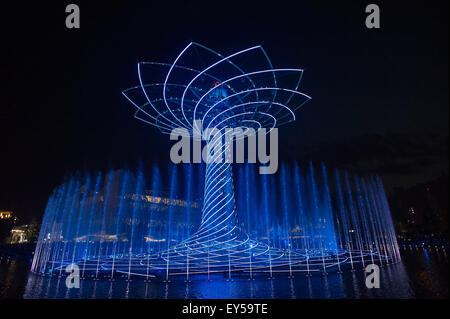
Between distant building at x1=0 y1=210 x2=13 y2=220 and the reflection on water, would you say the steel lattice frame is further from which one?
distant building at x1=0 y1=210 x2=13 y2=220

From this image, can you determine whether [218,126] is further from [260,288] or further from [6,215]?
[6,215]

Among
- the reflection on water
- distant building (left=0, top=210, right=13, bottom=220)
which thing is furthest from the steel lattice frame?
distant building (left=0, top=210, right=13, bottom=220)

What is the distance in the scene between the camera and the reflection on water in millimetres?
11570

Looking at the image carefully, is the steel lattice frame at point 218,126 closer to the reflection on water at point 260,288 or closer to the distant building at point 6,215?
the reflection on water at point 260,288

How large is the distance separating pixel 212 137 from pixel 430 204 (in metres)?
63.9

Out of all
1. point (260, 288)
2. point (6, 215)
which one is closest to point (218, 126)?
point (260, 288)

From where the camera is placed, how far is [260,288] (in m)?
12.7

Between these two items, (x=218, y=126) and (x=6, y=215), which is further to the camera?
(x=6, y=215)

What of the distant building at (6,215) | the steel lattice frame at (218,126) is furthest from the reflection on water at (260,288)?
the distant building at (6,215)

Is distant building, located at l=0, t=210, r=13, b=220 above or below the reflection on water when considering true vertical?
above

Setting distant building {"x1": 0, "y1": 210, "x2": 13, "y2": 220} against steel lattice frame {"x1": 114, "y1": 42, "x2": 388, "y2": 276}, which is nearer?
steel lattice frame {"x1": 114, "y1": 42, "x2": 388, "y2": 276}
